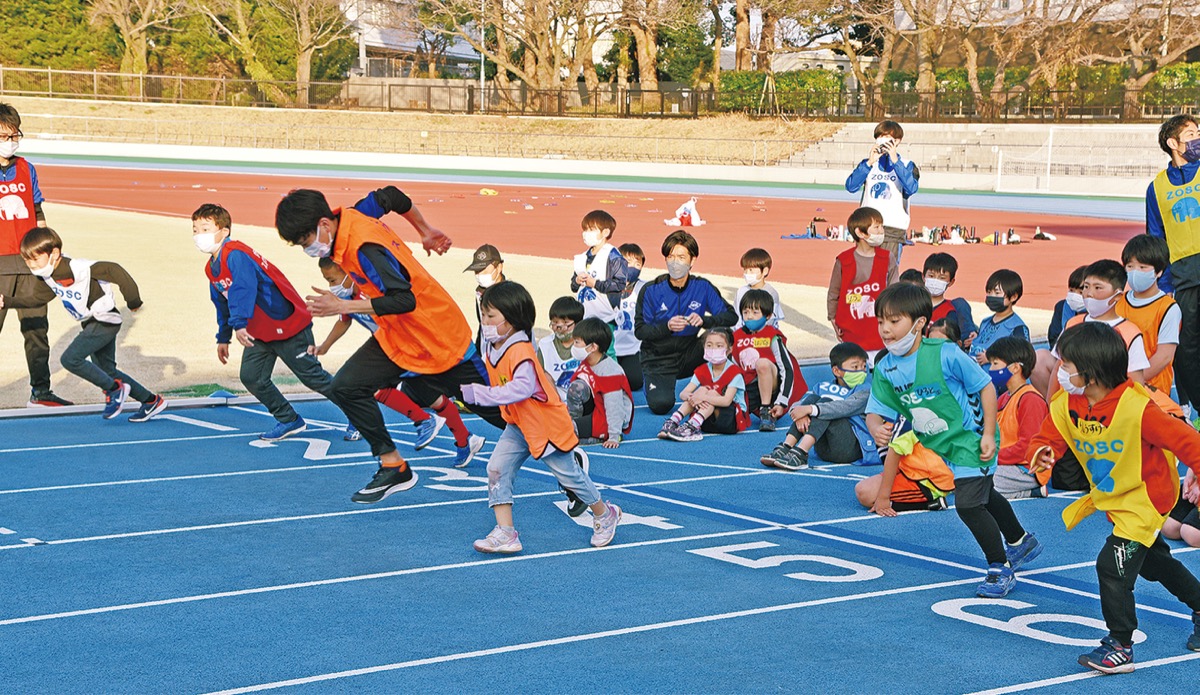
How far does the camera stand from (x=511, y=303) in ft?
22.8

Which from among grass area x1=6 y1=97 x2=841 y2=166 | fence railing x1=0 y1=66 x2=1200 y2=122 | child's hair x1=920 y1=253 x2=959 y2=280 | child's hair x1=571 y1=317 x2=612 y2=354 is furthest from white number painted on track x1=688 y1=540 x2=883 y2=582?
grass area x1=6 y1=97 x2=841 y2=166

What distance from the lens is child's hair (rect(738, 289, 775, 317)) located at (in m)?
10.7

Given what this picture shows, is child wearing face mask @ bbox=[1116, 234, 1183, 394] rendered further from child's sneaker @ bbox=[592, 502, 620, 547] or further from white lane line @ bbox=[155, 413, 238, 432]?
white lane line @ bbox=[155, 413, 238, 432]

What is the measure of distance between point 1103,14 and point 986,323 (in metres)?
51.9

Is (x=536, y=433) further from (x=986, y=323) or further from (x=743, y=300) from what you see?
(x=986, y=323)

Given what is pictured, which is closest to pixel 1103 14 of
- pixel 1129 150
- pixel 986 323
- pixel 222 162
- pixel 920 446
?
pixel 1129 150

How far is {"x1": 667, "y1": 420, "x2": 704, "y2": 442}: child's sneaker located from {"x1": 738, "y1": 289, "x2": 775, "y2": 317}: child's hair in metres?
1.06

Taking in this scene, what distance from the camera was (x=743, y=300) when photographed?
10812mm

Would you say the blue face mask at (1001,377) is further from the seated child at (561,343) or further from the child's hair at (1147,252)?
the seated child at (561,343)

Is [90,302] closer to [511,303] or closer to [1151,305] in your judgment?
[511,303]

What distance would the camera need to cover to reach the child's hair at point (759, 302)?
10.7 m

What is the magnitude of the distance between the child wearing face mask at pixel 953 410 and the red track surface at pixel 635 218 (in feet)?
41.3

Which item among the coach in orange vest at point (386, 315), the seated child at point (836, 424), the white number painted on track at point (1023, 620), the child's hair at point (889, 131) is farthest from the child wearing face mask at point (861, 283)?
the white number painted on track at point (1023, 620)

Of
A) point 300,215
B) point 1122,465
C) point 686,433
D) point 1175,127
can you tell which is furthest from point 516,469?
point 1175,127
